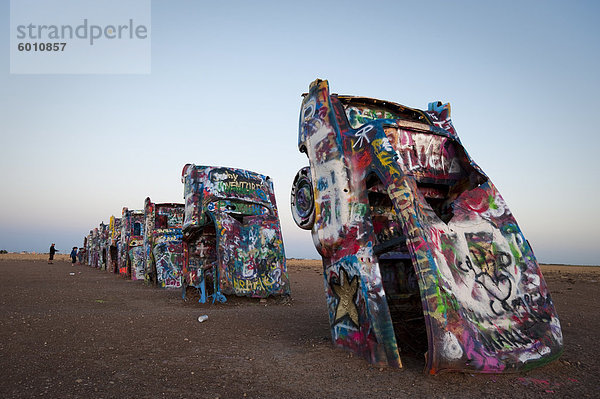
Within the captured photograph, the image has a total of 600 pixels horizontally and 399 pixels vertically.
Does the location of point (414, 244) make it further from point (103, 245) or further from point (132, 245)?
point (103, 245)

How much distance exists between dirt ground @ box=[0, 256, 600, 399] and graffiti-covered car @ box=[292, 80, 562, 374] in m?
0.24

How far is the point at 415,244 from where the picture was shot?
163 inches

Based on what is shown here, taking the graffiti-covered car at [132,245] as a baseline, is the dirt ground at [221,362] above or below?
below

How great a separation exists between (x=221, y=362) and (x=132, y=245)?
57.2 ft

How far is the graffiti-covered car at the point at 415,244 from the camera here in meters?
3.99

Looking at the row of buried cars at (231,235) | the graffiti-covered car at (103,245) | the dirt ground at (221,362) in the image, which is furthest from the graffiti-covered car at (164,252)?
the graffiti-covered car at (103,245)

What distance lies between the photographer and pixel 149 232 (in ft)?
54.8

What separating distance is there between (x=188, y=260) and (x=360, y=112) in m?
8.11

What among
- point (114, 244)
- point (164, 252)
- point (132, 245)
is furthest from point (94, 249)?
point (164, 252)

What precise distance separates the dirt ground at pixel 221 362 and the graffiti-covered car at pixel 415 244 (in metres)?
0.24

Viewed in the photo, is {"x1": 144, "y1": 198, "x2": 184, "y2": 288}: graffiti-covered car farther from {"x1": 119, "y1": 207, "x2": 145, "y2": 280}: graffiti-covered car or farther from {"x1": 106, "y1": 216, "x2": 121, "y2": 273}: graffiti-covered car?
{"x1": 106, "y1": 216, "x2": 121, "y2": 273}: graffiti-covered car

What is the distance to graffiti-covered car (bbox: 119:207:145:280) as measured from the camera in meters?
19.7

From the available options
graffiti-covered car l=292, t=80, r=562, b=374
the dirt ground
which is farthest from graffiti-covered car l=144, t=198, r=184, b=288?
graffiti-covered car l=292, t=80, r=562, b=374

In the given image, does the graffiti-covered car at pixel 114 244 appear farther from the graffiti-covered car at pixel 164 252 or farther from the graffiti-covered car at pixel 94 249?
the graffiti-covered car at pixel 164 252
